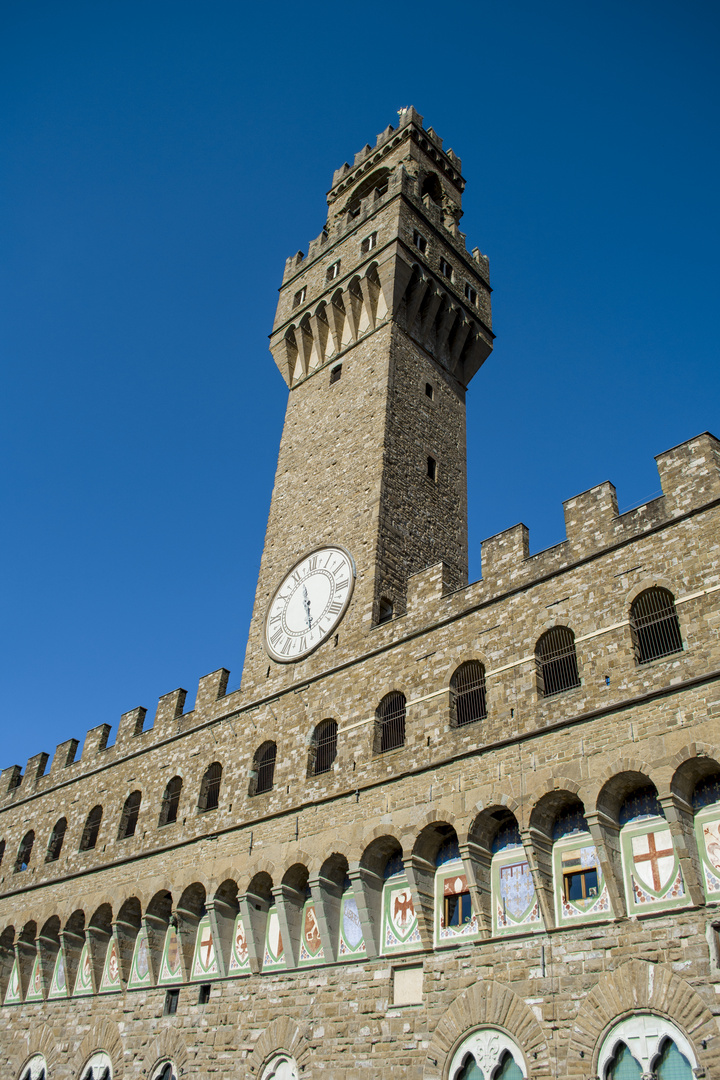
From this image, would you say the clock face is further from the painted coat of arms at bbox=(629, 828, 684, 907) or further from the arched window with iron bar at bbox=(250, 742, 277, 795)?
the painted coat of arms at bbox=(629, 828, 684, 907)

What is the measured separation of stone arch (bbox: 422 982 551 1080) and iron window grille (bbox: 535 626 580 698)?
181 inches

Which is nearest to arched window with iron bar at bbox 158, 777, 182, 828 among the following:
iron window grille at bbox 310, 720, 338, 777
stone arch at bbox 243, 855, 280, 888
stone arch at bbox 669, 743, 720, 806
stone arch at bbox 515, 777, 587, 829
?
stone arch at bbox 243, 855, 280, 888

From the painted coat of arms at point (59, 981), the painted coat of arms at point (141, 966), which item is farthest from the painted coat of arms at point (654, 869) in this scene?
the painted coat of arms at point (59, 981)

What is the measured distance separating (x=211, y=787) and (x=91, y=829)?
5.36 m

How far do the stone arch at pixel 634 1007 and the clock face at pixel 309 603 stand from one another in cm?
951

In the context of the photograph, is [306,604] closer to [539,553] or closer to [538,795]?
[539,553]

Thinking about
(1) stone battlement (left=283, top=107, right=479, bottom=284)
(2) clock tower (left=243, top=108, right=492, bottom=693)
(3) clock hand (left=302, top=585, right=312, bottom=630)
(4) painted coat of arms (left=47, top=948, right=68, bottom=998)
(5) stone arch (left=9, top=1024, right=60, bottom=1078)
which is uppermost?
(1) stone battlement (left=283, top=107, right=479, bottom=284)

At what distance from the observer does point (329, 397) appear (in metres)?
24.9

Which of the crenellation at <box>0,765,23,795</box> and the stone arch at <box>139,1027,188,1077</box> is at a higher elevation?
the crenellation at <box>0,765,23,795</box>

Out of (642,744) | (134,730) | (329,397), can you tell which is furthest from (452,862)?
(329,397)

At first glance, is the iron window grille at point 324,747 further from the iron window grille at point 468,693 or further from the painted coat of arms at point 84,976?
the painted coat of arms at point 84,976

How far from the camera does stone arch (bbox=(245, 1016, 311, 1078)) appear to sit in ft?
48.7

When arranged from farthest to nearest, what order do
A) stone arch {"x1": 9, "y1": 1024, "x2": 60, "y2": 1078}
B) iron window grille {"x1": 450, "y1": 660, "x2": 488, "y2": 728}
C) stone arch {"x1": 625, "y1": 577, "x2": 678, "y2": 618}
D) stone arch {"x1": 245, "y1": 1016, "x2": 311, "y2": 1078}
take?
stone arch {"x1": 9, "y1": 1024, "x2": 60, "y2": 1078} → iron window grille {"x1": 450, "y1": 660, "x2": 488, "y2": 728} → stone arch {"x1": 245, "y1": 1016, "x2": 311, "y2": 1078} → stone arch {"x1": 625, "y1": 577, "x2": 678, "y2": 618}

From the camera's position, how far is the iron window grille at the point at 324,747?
58.0ft
